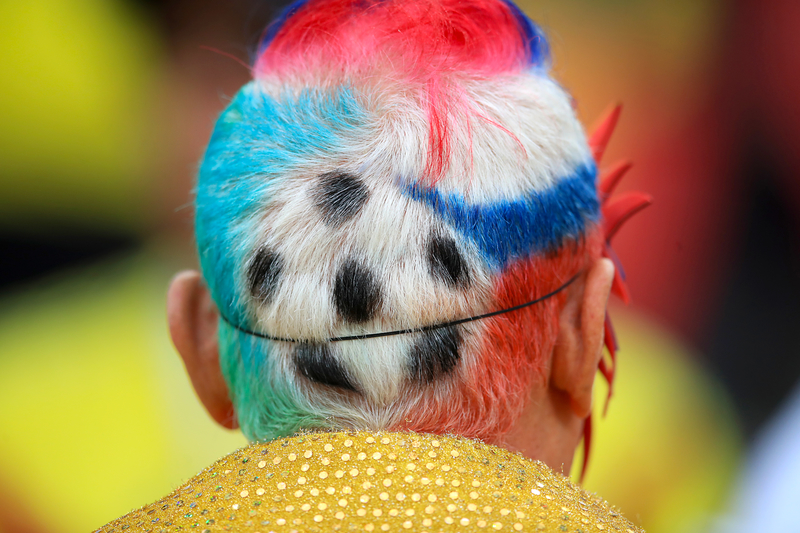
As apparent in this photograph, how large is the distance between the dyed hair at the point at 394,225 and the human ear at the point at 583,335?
0.11 ft

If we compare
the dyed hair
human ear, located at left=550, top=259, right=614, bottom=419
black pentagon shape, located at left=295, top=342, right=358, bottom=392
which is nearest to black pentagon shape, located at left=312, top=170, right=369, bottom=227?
the dyed hair

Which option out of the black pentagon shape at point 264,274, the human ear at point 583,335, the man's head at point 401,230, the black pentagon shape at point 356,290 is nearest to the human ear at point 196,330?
the man's head at point 401,230

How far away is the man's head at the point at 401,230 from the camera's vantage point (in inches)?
27.5

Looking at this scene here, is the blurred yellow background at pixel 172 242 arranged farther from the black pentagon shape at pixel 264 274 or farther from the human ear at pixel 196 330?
the black pentagon shape at pixel 264 274

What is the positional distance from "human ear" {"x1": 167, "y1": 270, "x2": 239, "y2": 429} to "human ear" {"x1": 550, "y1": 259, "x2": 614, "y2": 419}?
0.56 m

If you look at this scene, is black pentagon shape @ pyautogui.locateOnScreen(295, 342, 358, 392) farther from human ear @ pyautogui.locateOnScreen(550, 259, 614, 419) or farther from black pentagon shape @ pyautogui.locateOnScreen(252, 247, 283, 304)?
human ear @ pyautogui.locateOnScreen(550, 259, 614, 419)

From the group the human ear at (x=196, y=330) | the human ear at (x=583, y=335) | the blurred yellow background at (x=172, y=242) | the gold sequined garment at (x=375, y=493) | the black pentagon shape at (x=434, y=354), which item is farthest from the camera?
the blurred yellow background at (x=172, y=242)

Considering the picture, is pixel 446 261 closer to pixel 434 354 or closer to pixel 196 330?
pixel 434 354

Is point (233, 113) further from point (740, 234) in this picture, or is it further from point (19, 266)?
point (740, 234)

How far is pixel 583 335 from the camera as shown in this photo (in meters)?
0.83

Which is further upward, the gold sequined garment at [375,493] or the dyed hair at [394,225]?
the dyed hair at [394,225]

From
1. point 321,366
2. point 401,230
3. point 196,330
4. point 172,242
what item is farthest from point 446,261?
point 172,242

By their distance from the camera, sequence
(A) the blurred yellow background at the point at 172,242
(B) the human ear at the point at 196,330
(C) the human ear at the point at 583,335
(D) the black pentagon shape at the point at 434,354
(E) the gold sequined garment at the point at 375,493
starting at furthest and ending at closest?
(A) the blurred yellow background at the point at 172,242 → (B) the human ear at the point at 196,330 → (C) the human ear at the point at 583,335 → (D) the black pentagon shape at the point at 434,354 → (E) the gold sequined garment at the point at 375,493

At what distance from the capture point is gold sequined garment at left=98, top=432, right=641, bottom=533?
1.97ft
